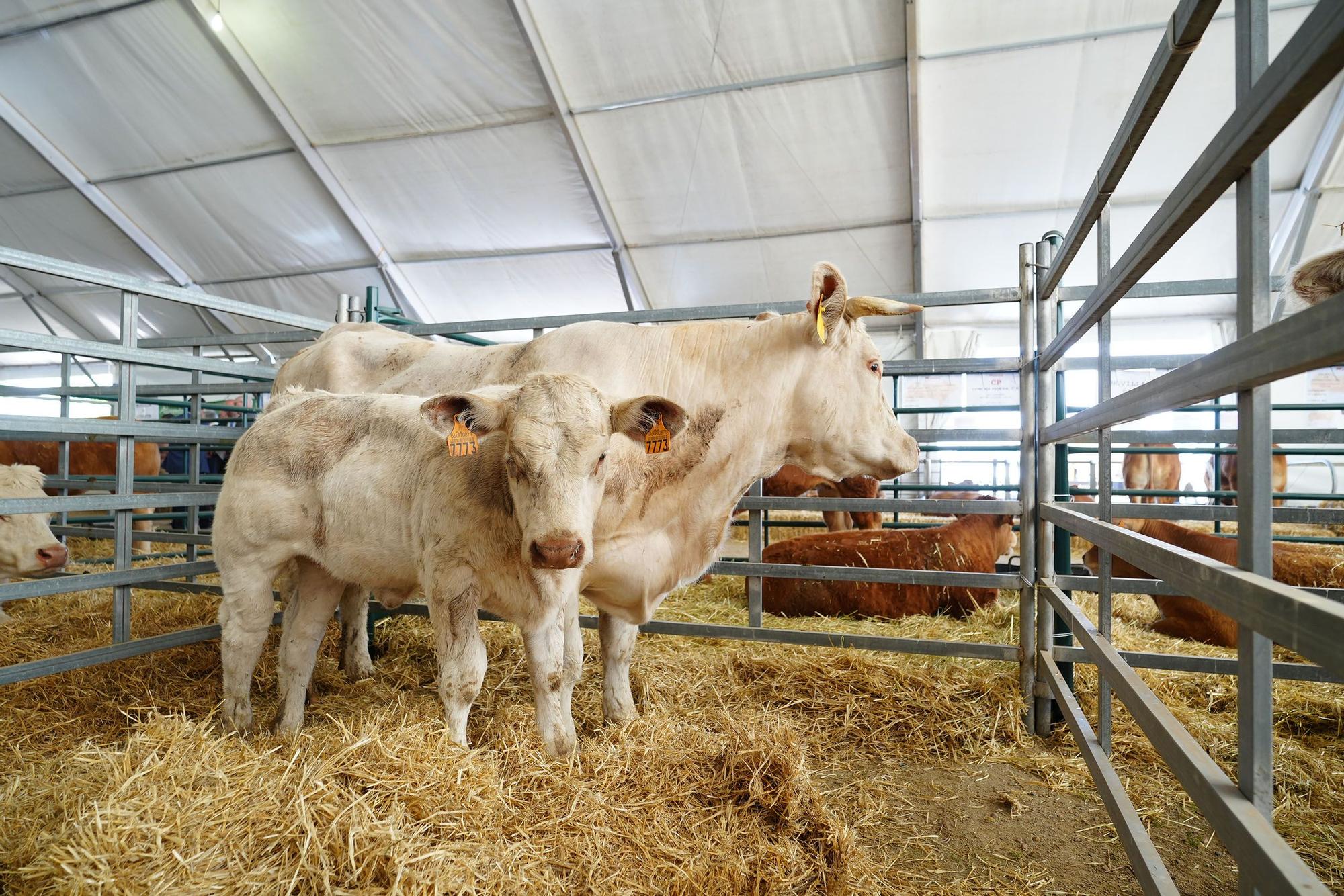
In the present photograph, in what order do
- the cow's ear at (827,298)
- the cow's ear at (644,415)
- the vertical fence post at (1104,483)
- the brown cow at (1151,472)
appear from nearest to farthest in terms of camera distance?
the vertical fence post at (1104,483)
the cow's ear at (644,415)
the cow's ear at (827,298)
the brown cow at (1151,472)

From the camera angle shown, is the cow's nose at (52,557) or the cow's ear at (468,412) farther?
the cow's nose at (52,557)

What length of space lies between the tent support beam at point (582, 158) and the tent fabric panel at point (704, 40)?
5.8 inches

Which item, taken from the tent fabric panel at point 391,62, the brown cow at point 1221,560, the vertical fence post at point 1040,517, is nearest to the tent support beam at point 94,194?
the tent fabric panel at point 391,62

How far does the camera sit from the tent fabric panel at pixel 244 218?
13.2 m

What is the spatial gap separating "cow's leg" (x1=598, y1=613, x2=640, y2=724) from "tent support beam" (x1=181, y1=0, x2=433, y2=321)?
11883mm

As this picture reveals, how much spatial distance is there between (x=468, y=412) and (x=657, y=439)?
0.72 metres

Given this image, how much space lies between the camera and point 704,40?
9.56m

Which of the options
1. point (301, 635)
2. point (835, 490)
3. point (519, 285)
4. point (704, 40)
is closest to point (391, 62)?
point (519, 285)

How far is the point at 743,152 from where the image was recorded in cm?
1091

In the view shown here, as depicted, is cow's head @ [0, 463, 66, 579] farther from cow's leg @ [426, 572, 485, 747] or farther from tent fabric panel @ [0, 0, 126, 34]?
tent fabric panel @ [0, 0, 126, 34]

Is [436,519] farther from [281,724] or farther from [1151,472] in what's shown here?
[1151,472]

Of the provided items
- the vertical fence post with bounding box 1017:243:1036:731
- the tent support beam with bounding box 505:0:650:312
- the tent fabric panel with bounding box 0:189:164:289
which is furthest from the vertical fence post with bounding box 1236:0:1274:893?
the tent fabric panel with bounding box 0:189:164:289

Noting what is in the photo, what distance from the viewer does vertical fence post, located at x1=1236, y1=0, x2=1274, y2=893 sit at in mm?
1048

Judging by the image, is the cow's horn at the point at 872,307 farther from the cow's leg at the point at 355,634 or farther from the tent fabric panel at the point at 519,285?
the tent fabric panel at the point at 519,285
